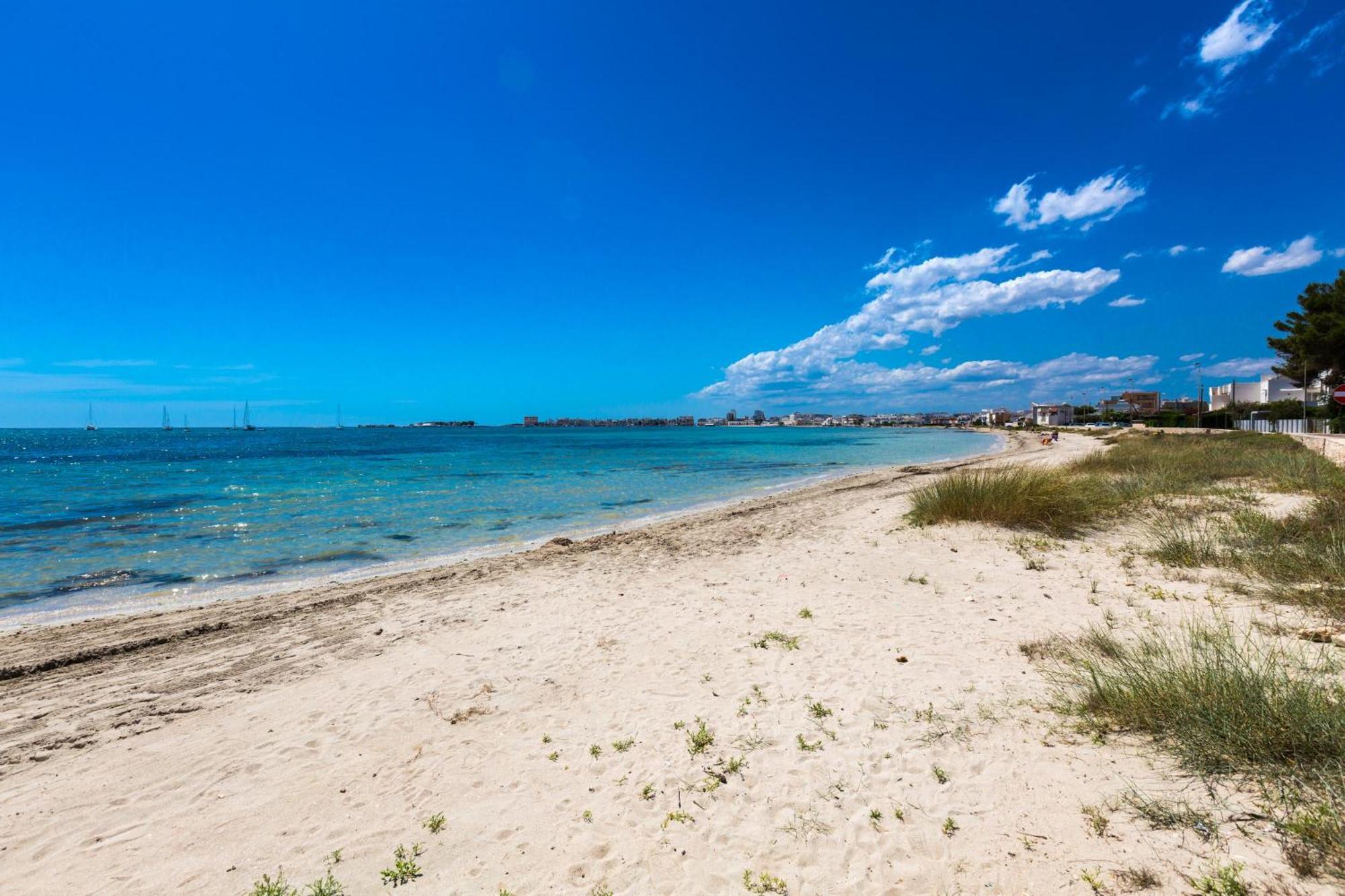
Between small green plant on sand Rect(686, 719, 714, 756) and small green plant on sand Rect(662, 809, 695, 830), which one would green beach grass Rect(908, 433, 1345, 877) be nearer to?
small green plant on sand Rect(686, 719, 714, 756)

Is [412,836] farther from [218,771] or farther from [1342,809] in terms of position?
[1342,809]

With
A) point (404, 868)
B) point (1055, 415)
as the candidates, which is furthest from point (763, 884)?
point (1055, 415)

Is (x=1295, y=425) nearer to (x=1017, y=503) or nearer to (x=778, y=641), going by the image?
(x=1017, y=503)

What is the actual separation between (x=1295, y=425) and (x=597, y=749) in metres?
55.3

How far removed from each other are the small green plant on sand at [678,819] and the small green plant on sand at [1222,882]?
8.16 feet

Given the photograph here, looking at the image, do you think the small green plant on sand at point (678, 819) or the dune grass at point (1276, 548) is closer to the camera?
the small green plant on sand at point (678, 819)

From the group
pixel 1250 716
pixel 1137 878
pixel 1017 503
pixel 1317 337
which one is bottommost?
pixel 1137 878

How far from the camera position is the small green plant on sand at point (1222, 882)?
247 centimetres

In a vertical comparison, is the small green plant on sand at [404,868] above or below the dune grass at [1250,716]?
below

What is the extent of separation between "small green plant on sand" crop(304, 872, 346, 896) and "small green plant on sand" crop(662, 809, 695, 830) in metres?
1.78

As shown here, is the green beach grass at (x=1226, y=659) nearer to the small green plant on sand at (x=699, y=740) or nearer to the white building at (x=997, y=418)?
the small green plant on sand at (x=699, y=740)

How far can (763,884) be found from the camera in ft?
9.57

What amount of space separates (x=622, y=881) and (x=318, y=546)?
13.3 metres

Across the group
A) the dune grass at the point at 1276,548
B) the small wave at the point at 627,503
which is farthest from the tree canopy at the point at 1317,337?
the small wave at the point at 627,503
